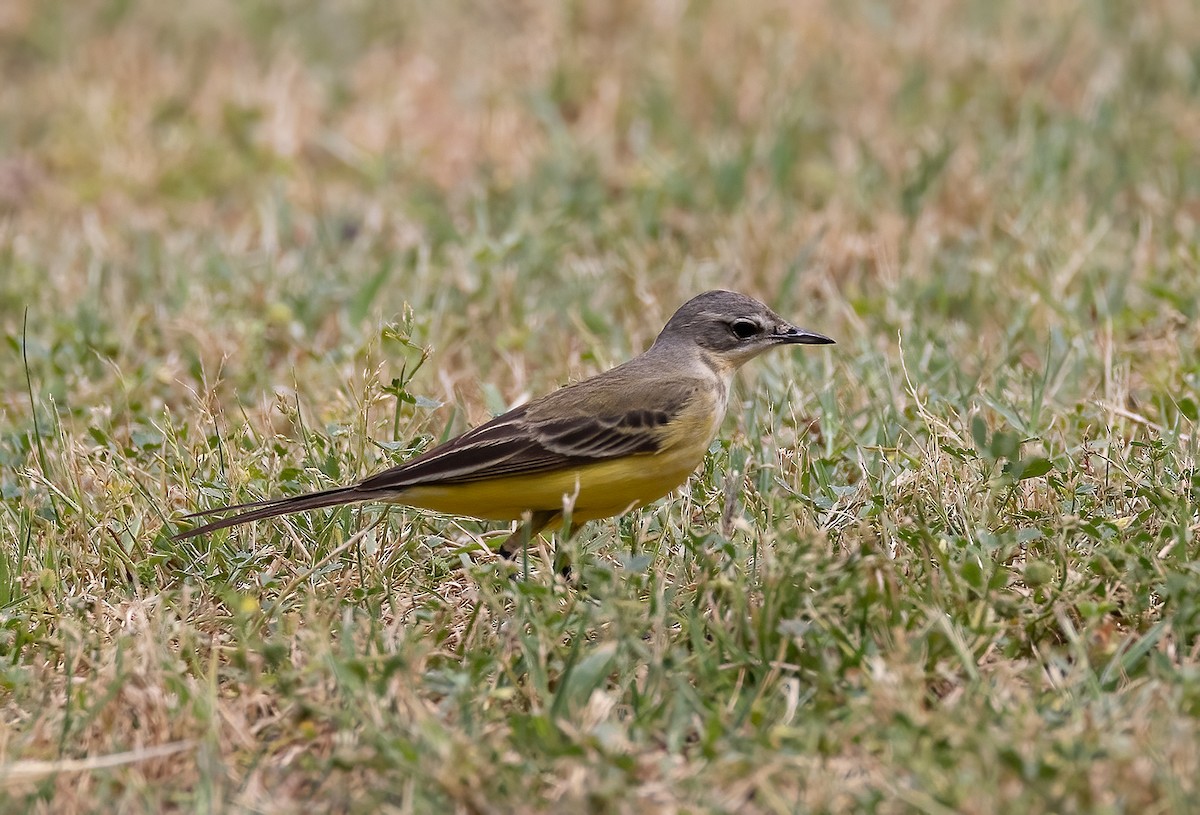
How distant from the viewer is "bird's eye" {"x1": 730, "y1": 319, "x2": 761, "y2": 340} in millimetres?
5668

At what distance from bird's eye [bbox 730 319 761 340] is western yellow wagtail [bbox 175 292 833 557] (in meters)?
0.34

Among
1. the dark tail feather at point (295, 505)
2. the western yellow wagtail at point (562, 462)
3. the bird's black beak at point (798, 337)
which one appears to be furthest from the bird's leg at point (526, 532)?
the bird's black beak at point (798, 337)

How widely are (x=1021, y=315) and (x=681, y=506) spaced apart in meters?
2.33

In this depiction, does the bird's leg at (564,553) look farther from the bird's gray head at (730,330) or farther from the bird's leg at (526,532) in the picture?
the bird's gray head at (730,330)

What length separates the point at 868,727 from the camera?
379cm

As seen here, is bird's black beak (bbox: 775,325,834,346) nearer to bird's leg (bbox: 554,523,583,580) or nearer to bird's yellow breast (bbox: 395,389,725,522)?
bird's yellow breast (bbox: 395,389,725,522)

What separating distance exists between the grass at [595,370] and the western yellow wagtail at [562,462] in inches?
7.5

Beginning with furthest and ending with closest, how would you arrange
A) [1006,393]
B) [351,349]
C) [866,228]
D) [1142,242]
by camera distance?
[866,228]
[1142,242]
[351,349]
[1006,393]

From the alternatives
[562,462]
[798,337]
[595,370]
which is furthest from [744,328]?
[595,370]

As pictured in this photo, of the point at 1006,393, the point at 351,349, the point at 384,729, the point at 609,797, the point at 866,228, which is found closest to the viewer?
the point at 609,797

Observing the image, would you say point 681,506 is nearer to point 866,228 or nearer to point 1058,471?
point 1058,471

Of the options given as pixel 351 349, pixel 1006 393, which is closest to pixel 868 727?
pixel 1006 393

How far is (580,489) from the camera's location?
4957 millimetres

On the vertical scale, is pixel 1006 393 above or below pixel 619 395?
Answer: below
